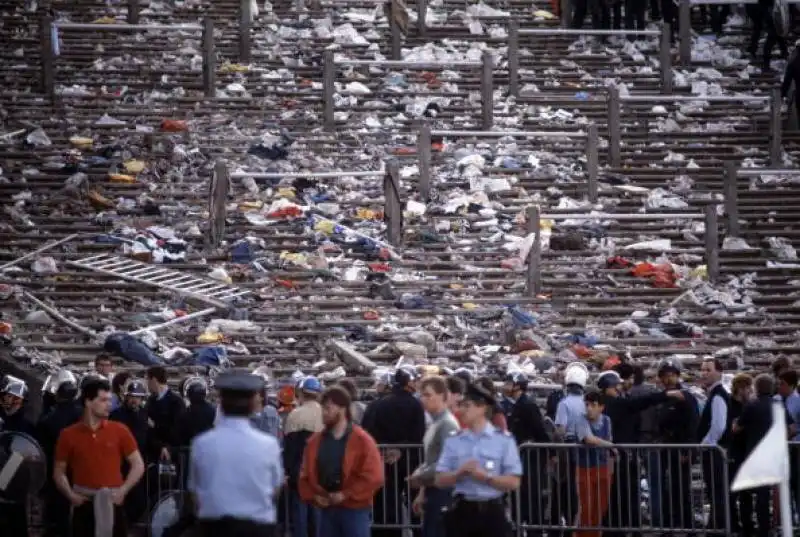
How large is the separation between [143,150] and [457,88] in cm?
521

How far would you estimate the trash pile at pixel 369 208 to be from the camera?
85.9 ft

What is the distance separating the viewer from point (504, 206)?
1194 inches

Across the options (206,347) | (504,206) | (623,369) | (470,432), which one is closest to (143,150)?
(504,206)

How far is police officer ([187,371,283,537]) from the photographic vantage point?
13891mm

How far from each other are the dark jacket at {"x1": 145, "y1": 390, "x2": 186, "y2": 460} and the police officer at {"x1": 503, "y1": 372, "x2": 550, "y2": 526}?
8.94 feet

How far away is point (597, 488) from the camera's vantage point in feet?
63.6

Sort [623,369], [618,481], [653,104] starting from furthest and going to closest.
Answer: [653,104], [623,369], [618,481]

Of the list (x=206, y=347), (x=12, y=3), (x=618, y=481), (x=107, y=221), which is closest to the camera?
(x=618, y=481)

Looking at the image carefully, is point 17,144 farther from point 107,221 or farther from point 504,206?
point 504,206

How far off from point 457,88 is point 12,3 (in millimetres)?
7697

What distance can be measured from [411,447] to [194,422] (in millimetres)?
1768

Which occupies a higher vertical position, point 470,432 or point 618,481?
point 470,432

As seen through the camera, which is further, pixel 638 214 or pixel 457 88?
pixel 457 88

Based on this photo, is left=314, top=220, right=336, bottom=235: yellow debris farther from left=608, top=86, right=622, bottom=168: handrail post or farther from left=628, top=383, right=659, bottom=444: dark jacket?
left=628, top=383, right=659, bottom=444: dark jacket
